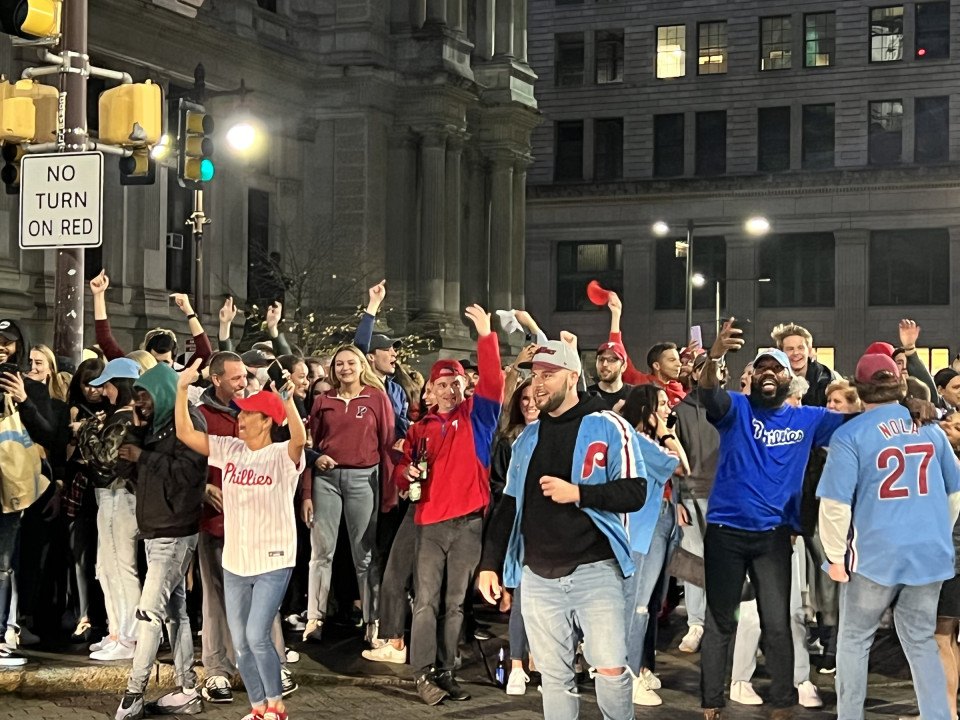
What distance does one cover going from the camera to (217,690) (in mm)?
10414

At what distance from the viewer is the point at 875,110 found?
65625 millimetres

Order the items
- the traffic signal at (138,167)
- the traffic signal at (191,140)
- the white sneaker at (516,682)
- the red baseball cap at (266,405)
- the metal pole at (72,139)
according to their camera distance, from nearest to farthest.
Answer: the red baseball cap at (266,405) < the white sneaker at (516,682) < the metal pole at (72,139) < the traffic signal at (138,167) < the traffic signal at (191,140)

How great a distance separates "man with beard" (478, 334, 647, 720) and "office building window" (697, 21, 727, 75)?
62011mm

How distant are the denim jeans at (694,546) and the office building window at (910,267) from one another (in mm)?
53061

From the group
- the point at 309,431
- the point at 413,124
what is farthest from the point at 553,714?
the point at 413,124

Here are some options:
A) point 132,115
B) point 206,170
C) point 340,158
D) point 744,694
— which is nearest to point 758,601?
point 744,694

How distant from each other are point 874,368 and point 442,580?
3.67m

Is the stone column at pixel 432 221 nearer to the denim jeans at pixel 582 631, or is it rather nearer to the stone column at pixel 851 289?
the stone column at pixel 851 289

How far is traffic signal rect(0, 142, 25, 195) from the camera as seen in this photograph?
42.9 ft

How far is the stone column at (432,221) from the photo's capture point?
48969mm

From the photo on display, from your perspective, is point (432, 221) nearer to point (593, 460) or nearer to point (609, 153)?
point (609, 153)

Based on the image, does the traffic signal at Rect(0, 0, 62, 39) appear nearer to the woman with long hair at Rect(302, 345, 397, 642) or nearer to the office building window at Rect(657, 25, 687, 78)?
the woman with long hair at Rect(302, 345, 397, 642)

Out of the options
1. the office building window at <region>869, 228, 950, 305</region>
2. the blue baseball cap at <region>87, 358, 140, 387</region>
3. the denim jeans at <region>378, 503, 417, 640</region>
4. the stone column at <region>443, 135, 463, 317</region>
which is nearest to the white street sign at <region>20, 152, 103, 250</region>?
the blue baseball cap at <region>87, 358, 140, 387</region>

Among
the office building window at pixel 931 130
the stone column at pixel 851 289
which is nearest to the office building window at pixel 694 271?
the stone column at pixel 851 289
